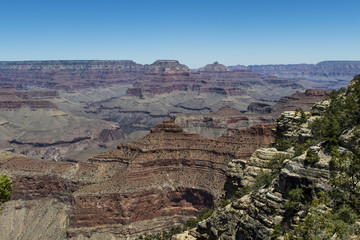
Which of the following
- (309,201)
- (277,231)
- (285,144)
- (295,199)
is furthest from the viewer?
(285,144)

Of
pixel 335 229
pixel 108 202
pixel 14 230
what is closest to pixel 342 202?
pixel 335 229

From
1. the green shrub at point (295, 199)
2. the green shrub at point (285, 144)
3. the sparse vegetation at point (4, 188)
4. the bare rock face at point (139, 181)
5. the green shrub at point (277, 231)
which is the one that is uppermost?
the green shrub at point (295, 199)

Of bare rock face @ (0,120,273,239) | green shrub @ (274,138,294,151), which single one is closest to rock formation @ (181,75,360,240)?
green shrub @ (274,138,294,151)

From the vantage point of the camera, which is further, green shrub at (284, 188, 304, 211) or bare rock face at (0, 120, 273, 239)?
bare rock face at (0, 120, 273, 239)

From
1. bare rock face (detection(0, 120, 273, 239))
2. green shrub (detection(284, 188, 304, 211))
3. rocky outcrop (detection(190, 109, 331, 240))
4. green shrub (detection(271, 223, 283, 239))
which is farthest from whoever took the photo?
bare rock face (detection(0, 120, 273, 239))

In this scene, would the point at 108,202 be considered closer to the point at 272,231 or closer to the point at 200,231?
the point at 200,231

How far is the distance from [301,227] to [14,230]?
269 feet

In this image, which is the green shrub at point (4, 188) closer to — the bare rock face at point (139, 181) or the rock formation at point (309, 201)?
the rock formation at point (309, 201)

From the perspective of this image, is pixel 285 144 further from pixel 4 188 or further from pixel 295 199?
pixel 4 188

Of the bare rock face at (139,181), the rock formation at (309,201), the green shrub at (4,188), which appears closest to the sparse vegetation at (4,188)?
the green shrub at (4,188)

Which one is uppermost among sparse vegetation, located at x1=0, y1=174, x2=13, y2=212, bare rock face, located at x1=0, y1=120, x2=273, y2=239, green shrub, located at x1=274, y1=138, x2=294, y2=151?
green shrub, located at x1=274, y1=138, x2=294, y2=151

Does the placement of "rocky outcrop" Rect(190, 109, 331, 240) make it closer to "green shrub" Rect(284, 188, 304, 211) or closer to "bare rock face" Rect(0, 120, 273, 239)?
"green shrub" Rect(284, 188, 304, 211)

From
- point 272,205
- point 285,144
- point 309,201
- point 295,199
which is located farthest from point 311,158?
point 285,144

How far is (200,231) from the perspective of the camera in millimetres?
36406
